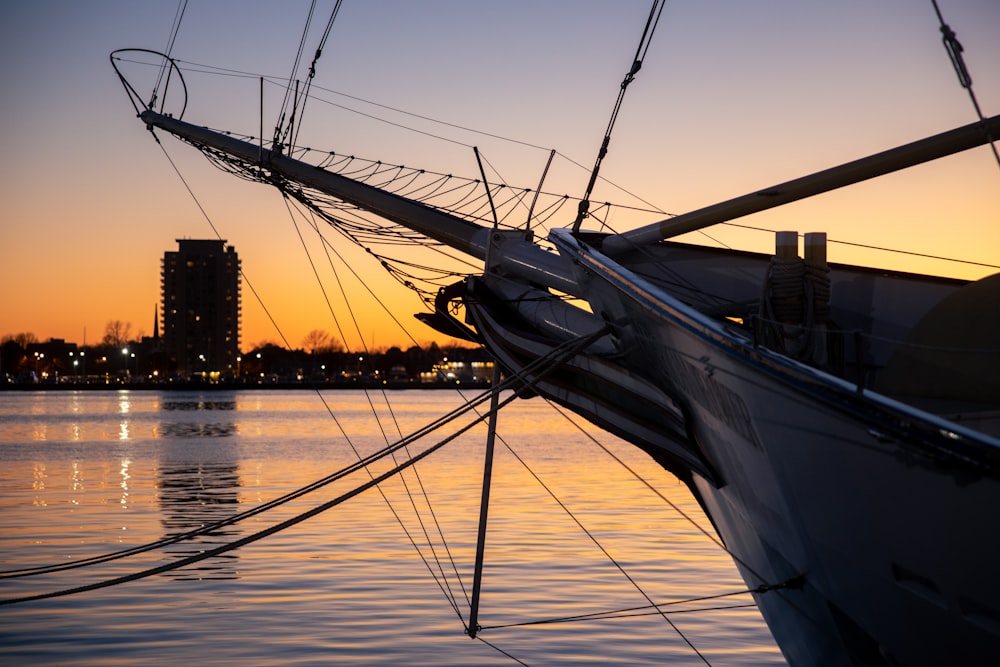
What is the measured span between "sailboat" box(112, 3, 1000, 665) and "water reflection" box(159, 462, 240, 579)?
32.7 ft

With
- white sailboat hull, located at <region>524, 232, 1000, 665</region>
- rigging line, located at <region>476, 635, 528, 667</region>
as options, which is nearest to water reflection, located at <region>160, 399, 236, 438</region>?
rigging line, located at <region>476, 635, 528, 667</region>

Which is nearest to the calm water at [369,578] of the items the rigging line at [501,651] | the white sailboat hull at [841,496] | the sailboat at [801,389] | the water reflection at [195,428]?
the rigging line at [501,651]

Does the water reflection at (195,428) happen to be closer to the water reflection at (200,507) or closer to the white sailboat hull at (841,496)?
the water reflection at (200,507)

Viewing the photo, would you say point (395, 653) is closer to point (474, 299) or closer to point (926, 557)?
→ point (474, 299)

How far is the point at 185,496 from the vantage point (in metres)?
37.1

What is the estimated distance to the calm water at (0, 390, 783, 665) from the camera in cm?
1559

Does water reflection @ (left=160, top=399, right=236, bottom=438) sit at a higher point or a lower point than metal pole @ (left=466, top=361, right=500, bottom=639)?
lower

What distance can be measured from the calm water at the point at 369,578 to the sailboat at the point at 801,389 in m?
4.04

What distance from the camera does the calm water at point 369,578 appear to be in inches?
614

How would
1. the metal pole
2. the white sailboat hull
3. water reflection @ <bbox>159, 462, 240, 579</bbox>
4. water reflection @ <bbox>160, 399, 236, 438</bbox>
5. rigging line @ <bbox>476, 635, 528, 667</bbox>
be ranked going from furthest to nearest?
1. water reflection @ <bbox>160, 399, 236, 438</bbox>
2. water reflection @ <bbox>159, 462, 240, 579</bbox>
3. rigging line @ <bbox>476, 635, 528, 667</bbox>
4. the metal pole
5. the white sailboat hull

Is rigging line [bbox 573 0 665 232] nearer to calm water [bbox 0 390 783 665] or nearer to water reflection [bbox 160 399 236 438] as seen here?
calm water [bbox 0 390 783 665]

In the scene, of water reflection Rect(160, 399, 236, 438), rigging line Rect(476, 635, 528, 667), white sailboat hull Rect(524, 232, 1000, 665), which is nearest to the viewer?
white sailboat hull Rect(524, 232, 1000, 665)

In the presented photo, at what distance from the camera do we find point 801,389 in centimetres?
781

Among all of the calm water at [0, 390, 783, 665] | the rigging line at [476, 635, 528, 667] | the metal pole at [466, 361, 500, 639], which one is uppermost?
the metal pole at [466, 361, 500, 639]
